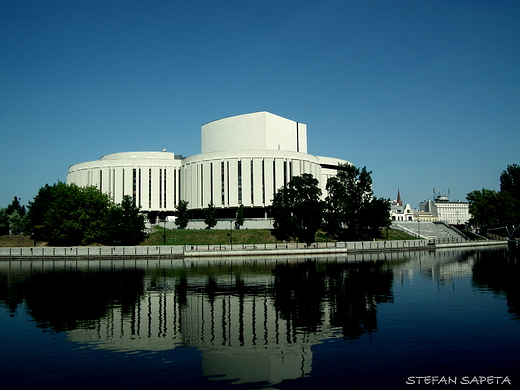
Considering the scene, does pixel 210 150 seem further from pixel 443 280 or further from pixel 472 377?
pixel 472 377

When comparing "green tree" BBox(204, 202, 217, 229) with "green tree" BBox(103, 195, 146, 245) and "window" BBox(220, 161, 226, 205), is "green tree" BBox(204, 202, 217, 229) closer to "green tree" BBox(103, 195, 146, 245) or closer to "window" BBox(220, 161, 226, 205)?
"window" BBox(220, 161, 226, 205)

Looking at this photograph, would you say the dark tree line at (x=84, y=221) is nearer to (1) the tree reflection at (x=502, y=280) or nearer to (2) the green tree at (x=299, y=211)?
(2) the green tree at (x=299, y=211)

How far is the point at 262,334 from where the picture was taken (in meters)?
21.7

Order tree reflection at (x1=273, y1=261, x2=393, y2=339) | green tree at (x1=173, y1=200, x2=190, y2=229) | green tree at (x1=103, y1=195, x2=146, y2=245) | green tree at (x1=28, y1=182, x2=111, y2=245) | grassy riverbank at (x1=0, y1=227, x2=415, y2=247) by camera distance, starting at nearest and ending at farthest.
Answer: tree reflection at (x1=273, y1=261, x2=393, y2=339)
green tree at (x1=103, y1=195, x2=146, y2=245)
green tree at (x1=28, y1=182, x2=111, y2=245)
grassy riverbank at (x1=0, y1=227, x2=415, y2=247)
green tree at (x1=173, y1=200, x2=190, y2=229)

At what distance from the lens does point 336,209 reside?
90125 millimetres

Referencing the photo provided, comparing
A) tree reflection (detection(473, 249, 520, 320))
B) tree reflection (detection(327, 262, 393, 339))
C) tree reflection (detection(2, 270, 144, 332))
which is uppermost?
tree reflection (detection(2, 270, 144, 332))

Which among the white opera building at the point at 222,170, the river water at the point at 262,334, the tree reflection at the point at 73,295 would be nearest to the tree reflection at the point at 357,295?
the river water at the point at 262,334

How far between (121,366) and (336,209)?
76092mm

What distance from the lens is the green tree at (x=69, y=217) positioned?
82.7 meters

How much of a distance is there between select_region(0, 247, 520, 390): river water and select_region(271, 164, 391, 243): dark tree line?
43.9 meters

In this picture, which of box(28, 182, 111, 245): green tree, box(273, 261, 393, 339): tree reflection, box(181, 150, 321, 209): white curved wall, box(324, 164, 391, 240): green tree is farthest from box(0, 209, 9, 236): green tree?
box(273, 261, 393, 339): tree reflection

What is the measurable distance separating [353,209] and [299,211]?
12299 millimetres

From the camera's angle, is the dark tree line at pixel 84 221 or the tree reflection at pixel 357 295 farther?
the dark tree line at pixel 84 221

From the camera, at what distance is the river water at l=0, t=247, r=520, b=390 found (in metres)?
15.8
